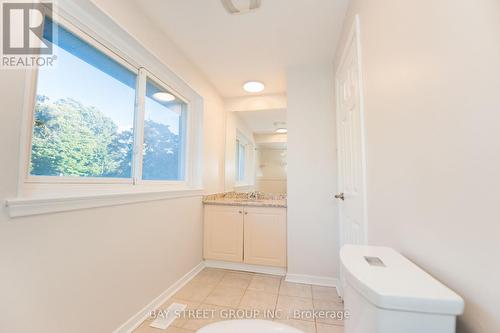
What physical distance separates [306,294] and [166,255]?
4.55ft

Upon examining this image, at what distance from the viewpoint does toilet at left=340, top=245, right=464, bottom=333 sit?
0.47 m

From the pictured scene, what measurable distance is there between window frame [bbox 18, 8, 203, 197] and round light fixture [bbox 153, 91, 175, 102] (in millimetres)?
65

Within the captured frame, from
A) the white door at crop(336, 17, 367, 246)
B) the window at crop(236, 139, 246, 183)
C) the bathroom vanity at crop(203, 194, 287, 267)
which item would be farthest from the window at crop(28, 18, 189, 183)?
the white door at crop(336, 17, 367, 246)

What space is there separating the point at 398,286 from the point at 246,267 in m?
2.28

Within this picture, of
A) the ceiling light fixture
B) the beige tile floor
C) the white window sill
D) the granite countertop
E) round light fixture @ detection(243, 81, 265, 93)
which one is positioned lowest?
the beige tile floor

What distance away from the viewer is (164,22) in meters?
1.81

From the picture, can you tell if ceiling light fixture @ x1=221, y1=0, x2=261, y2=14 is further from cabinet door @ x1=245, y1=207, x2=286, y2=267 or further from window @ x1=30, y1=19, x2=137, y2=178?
cabinet door @ x1=245, y1=207, x2=286, y2=267

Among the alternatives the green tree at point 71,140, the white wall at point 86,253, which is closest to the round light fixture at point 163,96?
the white wall at point 86,253

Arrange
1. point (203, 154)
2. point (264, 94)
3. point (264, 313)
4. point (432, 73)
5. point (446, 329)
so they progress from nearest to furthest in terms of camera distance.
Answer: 1. point (446, 329)
2. point (432, 73)
3. point (264, 313)
4. point (203, 154)
5. point (264, 94)

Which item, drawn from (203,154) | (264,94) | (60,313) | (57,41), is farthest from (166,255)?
(264,94)

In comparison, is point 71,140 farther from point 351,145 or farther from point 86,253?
point 351,145

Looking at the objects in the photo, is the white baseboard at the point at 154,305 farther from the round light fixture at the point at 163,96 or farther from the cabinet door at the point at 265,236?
the round light fixture at the point at 163,96

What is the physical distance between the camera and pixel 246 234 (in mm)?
2564

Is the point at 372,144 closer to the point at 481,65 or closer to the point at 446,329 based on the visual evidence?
the point at 481,65
